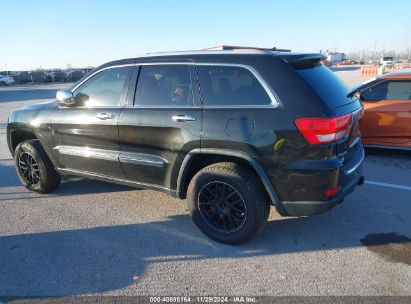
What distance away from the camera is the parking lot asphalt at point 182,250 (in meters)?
2.99

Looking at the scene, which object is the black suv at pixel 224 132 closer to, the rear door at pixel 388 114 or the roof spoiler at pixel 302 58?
the roof spoiler at pixel 302 58

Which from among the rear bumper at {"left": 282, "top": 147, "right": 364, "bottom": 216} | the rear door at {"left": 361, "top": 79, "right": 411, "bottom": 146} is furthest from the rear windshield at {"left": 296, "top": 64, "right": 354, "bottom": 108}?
the rear door at {"left": 361, "top": 79, "right": 411, "bottom": 146}

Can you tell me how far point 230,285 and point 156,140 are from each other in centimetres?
167

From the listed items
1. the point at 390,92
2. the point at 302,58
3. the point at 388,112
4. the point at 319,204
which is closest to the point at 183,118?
the point at 302,58

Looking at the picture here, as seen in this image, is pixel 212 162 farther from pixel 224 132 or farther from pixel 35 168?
pixel 35 168

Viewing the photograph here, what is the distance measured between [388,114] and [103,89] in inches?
192

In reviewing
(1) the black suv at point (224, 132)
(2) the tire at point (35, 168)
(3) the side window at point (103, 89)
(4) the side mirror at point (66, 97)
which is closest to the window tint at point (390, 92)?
(1) the black suv at point (224, 132)

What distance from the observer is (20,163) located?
525 cm

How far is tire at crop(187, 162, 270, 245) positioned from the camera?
11.2ft

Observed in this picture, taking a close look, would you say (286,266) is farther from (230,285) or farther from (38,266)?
(38,266)

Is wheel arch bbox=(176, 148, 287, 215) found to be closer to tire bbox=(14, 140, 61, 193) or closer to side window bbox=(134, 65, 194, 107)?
side window bbox=(134, 65, 194, 107)

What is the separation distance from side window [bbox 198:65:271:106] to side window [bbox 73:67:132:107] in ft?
3.53

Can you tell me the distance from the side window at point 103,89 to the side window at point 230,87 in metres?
1.08

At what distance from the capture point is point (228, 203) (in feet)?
11.8
